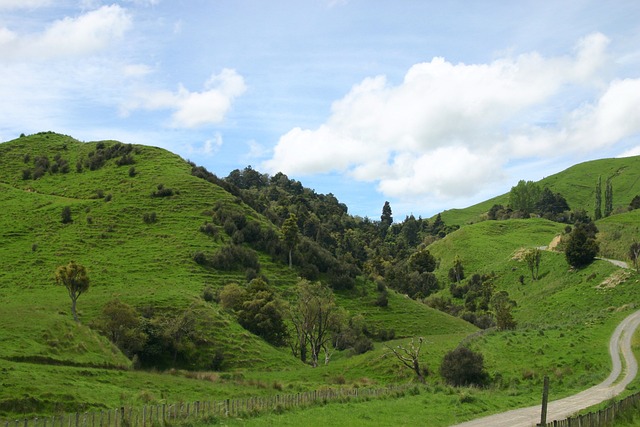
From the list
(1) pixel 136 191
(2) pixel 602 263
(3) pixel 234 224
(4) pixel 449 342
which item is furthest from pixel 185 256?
(2) pixel 602 263

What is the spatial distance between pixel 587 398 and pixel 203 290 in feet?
170

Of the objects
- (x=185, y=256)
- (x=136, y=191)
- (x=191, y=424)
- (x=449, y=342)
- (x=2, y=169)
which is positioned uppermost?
(x=2, y=169)

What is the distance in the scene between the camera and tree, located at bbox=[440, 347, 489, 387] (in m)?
45.9

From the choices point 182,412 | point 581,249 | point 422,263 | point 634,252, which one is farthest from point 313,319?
point 422,263

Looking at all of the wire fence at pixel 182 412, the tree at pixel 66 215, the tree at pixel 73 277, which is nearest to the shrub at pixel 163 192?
the tree at pixel 66 215

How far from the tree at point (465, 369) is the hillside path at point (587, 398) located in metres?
7.47

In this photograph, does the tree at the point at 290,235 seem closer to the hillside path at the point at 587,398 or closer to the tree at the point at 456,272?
the hillside path at the point at 587,398

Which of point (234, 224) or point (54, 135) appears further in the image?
point (54, 135)

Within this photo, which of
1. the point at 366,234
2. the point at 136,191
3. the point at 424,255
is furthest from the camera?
the point at 366,234

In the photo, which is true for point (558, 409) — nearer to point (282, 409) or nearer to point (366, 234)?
point (282, 409)

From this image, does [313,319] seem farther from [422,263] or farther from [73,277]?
[422,263]

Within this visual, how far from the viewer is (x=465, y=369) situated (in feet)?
151

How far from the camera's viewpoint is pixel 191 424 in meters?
22.5

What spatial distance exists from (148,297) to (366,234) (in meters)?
137
